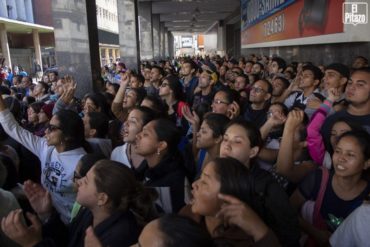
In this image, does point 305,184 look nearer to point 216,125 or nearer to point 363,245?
point 363,245

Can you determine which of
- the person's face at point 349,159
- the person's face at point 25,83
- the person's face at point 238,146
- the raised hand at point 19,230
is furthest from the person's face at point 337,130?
the person's face at point 25,83

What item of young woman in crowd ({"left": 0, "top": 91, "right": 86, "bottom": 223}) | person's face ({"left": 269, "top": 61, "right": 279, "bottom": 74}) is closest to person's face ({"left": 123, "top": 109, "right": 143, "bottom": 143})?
young woman in crowd ({"left": 0, "top": 91, "right": 86, "bottom": 223})

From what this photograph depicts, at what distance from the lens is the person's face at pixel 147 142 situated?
2760 millimetres

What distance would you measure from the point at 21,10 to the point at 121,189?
29.3 metres

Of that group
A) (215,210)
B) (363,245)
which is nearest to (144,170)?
(215,210)

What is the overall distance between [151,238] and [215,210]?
48cm

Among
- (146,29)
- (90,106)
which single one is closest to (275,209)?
(90,106)

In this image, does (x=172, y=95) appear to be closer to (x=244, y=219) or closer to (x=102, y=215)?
(x=102, y=215)

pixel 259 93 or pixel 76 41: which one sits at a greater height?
pixel 76 41

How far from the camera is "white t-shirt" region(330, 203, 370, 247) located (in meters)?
1.80

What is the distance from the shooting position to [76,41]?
274 inches
